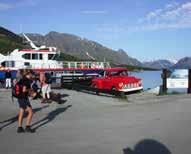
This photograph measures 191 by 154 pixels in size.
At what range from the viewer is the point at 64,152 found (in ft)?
28.5

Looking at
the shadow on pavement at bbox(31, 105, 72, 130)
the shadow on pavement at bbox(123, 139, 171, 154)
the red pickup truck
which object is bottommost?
the shadow on pavement at bbox(31, 105, 72, 130)

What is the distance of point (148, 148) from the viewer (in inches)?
355

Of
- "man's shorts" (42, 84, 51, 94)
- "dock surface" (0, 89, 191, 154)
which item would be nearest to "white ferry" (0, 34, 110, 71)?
"man's shorts" (42, 84, 51, 94)

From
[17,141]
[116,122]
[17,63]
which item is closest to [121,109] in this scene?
[116,122]

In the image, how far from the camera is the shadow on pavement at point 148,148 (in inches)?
339

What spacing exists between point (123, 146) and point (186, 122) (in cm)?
433

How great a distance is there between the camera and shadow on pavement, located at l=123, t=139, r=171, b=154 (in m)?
8.62

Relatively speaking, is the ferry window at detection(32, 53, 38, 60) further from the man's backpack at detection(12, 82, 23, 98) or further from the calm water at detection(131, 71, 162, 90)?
the man's backpack at detection(12, 82, 23, 98)

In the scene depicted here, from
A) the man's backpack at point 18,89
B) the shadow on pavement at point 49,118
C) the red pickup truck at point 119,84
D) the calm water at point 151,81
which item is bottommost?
the calm water at point 151,81

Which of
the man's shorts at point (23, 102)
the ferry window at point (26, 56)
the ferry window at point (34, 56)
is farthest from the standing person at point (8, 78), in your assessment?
the man's shorts at point (23, 102)

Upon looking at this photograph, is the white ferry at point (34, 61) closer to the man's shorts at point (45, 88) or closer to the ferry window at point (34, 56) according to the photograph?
the ferry window at point (34, 56)

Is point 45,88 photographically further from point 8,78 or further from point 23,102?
point 8,78

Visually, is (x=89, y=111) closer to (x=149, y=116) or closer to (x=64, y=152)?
(x=149, y=116)

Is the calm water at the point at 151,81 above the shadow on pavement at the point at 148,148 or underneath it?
underneath
